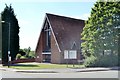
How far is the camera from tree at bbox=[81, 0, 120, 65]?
3475 cm

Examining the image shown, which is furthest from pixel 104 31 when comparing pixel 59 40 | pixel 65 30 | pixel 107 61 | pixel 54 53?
pixel 54 53

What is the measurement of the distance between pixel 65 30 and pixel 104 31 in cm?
1480

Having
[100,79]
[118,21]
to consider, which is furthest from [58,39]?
[100,79]

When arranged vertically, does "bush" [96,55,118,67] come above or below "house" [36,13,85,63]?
below

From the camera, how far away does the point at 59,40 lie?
1816 inches

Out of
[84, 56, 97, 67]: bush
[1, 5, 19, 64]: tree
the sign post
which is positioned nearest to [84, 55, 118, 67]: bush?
[84, 56, 97, 67]: bush

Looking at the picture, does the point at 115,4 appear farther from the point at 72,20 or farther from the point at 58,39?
the point at 72,20

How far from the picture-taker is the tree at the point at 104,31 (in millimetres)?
34750

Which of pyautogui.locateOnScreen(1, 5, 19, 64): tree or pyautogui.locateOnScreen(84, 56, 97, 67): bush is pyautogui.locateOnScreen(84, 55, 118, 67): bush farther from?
pyautogui.locateOnScreen(1, 5, 19, 64): tree

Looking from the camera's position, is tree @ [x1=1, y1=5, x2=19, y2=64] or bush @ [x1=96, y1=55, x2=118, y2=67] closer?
bush @ [x1=96, y1=55, x2=118, y2=67]

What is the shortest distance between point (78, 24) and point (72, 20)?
158 centimetres

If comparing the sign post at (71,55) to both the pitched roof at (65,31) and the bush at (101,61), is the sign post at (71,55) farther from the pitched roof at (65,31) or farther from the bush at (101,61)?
the bush at (101,61)

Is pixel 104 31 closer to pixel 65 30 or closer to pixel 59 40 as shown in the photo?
pixel 59 40

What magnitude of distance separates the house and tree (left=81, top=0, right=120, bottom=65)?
10.6 m
